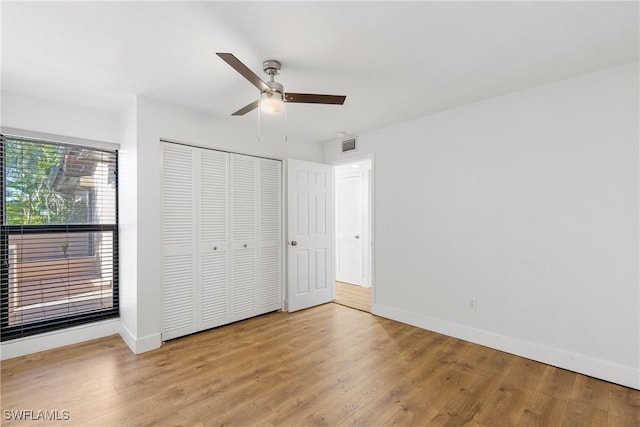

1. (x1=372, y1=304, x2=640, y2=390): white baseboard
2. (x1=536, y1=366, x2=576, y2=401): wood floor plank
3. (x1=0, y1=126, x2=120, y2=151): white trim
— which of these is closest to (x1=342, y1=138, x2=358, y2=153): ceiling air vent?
(x1=372, y1=304, x2=640, y2=390): white baseboard

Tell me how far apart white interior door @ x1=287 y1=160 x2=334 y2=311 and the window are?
208 centimetres

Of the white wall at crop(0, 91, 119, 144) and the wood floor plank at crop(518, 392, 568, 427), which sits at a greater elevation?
the white wall at crop(0, 91, 119, 144)

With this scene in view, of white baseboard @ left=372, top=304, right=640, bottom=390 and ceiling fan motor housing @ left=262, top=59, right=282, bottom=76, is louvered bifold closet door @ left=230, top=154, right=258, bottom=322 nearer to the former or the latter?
ceiling fan motor housing @ left=262, top=59, right=282, bottom=76

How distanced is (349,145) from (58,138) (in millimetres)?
3355

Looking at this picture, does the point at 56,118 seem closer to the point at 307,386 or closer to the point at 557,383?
the point at 307,386

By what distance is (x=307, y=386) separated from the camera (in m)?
2.27

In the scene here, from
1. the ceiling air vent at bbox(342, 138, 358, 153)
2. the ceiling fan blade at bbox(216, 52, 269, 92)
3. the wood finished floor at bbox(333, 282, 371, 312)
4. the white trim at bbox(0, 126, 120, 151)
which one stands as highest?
the ceiling air vent at bbox(342, 138, 358, 153)

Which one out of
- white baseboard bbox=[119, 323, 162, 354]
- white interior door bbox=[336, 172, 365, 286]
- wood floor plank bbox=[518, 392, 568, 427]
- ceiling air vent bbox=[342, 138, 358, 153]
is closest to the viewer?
wood floor plank bbox=[518, 392, 568, 427]

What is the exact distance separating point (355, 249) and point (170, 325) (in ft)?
11.6

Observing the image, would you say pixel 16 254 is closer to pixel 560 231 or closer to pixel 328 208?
pixel 328 208

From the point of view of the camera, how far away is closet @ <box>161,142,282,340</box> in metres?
3.10

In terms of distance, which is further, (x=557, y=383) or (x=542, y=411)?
(x=557, y=383)

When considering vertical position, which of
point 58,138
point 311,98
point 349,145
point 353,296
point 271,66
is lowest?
point 353,296

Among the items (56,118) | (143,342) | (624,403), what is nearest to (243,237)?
(143,342)
